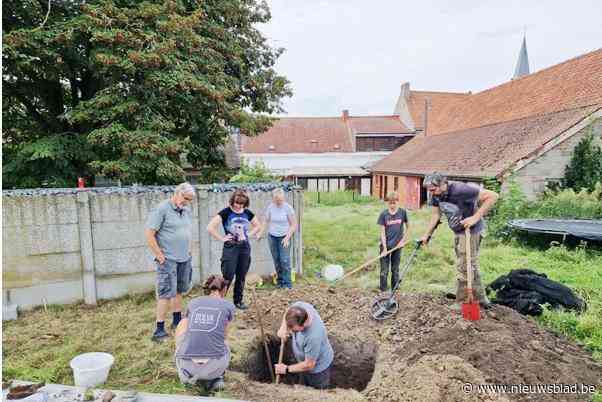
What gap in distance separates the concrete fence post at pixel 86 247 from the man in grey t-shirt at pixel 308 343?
3161mm

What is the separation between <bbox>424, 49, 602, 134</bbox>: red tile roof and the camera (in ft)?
42.3

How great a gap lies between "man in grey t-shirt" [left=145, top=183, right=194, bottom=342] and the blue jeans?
1.56 meters

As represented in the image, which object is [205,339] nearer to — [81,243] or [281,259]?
[281,259]

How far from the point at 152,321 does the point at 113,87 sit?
5293 millimetres

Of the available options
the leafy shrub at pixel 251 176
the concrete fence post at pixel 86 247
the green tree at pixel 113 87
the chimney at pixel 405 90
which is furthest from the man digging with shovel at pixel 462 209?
the chimney at pixel 405 90

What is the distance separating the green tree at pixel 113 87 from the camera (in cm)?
735

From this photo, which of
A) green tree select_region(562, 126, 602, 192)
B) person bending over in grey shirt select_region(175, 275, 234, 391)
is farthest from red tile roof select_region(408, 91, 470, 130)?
person bending over in grey shirt select_region(175, 275, 234, 391)

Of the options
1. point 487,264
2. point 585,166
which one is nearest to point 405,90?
point 585,166

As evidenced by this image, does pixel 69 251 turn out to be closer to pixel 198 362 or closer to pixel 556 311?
pixel 198 362

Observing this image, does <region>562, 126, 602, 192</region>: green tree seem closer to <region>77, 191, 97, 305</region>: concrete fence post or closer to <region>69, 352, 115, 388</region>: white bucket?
<region>77, 191, 97, 305</region>: concrete fence post

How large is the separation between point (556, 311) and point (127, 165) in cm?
746

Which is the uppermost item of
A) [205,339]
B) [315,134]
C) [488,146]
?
[315,134]

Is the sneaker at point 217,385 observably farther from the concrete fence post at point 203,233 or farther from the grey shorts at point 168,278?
the concrete fence post at point 203,233

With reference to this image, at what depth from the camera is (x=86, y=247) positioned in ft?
16.9
